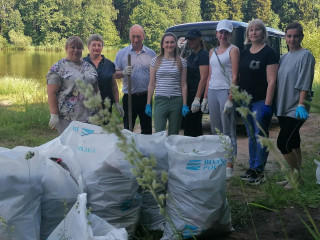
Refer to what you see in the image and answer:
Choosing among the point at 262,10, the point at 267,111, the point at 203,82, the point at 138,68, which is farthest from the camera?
the point at 262,10

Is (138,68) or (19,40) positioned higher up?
(138,68)

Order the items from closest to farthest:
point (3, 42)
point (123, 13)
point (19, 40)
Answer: point (19, 40) → point (3, 42) → point (123, 13)

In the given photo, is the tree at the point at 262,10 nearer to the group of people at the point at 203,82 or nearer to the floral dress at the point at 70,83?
the group of people at the point at 203,82

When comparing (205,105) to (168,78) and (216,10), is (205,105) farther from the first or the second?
(216,10)

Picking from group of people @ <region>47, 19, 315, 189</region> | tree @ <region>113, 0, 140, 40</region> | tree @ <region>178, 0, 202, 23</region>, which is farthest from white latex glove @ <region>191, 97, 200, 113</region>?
tree @ <region>113, 0, 140, 40</region>

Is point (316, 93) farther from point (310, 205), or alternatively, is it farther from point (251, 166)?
point (310, 205)

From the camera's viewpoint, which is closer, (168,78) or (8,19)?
(168,78)

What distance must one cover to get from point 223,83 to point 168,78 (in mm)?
552

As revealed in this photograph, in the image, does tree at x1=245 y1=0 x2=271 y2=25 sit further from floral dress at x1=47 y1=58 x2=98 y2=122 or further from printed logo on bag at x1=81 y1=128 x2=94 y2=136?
printed logo on bag at x1=81 y1=128 x2=94 y2=136

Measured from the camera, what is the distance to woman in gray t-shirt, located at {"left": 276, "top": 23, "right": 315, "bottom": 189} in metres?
3.40

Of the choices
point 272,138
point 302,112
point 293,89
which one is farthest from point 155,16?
point 302,112

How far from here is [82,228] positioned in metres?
2.09

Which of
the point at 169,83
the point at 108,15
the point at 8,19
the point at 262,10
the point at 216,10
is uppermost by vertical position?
the point at 216,10

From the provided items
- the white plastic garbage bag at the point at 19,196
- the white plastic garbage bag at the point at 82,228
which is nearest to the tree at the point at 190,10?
the white plastic garbage bag at the point at 19,196
